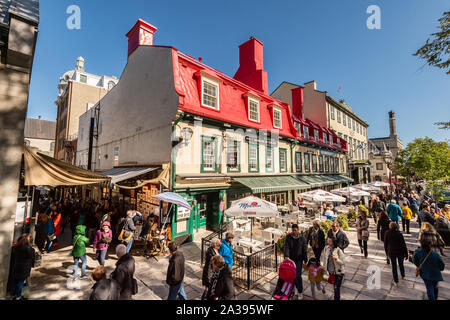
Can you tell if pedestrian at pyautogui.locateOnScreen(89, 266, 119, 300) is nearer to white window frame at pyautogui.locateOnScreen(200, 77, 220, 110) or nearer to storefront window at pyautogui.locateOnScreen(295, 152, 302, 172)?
white window frame at pyautogui.locateOnScreen(200, 77, 220, 110)

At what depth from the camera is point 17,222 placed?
5633mm

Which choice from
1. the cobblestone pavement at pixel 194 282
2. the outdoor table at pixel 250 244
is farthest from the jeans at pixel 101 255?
the outdoor table at pixel 250 244

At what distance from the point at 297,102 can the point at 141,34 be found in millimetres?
17953

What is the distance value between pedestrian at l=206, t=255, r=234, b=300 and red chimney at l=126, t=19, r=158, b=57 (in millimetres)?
15716

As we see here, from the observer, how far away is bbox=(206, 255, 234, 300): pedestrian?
3.76 m

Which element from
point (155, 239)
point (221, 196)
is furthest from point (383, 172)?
point (155, 239)

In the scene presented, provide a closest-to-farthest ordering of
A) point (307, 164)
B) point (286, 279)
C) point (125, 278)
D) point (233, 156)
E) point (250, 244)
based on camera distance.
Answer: point (125, 278) → point (286, 279) → point (250, 244) → point (233, 156) → point (307, 164)

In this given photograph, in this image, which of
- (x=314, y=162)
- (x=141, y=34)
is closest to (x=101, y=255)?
(x=141, y=34)

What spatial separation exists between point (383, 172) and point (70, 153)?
5802 centimetres

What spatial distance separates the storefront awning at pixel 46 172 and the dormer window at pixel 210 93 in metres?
7.29

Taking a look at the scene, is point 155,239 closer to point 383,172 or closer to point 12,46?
point 12,46

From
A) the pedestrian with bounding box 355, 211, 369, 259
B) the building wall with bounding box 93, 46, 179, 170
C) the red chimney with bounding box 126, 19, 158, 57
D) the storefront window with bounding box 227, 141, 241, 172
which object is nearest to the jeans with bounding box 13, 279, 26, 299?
the building wall with bounding box 93, 46, 179, 170

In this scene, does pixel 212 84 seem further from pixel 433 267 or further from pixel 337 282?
pixel 433 267

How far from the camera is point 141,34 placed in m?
14.0
